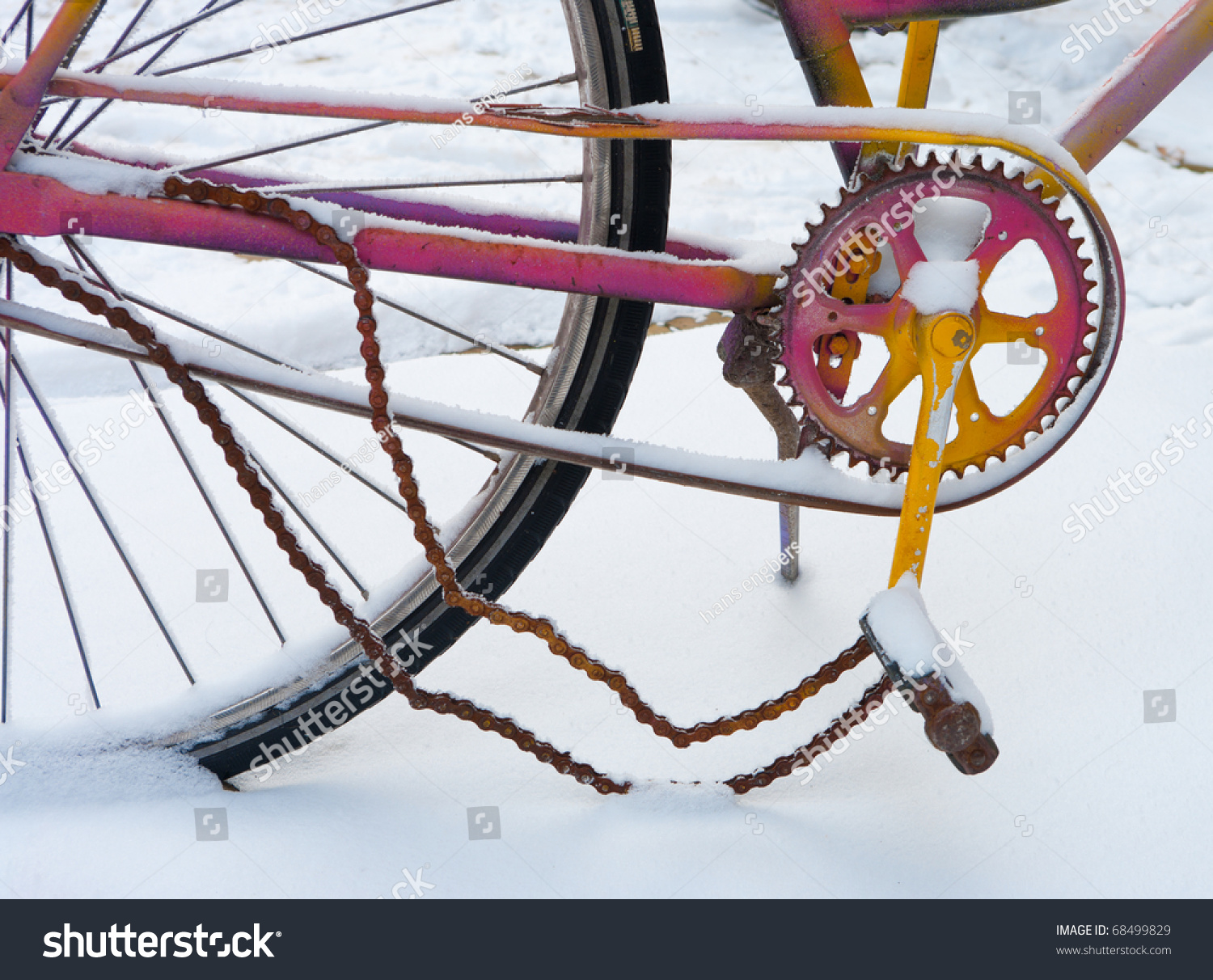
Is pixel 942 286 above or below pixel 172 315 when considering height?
below

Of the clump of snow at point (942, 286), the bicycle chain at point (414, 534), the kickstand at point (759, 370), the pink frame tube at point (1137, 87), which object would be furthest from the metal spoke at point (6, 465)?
the pink frame tube at point (1137, 87)

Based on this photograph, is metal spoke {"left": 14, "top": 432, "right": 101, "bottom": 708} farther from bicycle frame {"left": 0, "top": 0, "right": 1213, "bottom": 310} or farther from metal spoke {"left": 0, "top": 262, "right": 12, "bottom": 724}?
bicycle frame {"left": 0, "top": 0, "right": 1213, "bottom": 310}

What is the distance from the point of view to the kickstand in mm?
899

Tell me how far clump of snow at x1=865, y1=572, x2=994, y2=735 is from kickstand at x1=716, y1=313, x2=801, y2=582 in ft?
0.38

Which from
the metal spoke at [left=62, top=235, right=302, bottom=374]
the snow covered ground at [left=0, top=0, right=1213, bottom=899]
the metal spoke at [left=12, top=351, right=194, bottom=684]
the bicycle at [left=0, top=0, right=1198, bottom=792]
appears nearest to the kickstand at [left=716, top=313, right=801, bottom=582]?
the bicycle at [left=0, top=0, right=1198, bottom=792]

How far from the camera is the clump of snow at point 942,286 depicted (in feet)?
2.67

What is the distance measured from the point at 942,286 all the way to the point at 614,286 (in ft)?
0.77

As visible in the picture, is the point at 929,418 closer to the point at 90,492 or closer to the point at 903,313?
the point at 903,313

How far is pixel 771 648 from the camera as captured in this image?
112 centimetres

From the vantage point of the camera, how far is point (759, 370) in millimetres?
931

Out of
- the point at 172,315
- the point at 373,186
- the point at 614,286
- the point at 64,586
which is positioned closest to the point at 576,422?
the point at 614,286
